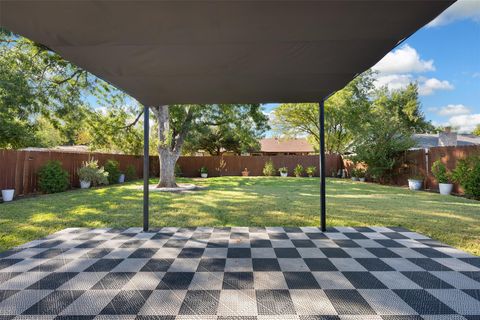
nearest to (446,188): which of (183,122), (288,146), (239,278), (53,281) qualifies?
(239,278)

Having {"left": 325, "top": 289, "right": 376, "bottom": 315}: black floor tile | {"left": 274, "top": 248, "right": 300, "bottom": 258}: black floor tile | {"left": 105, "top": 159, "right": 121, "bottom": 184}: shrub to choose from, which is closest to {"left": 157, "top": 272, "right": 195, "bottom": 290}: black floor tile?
{"left": 274, "top": 248, "right": 300, "bottom": 258}: black floor tile

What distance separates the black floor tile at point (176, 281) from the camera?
81.2 inches

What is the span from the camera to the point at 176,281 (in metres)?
2.16

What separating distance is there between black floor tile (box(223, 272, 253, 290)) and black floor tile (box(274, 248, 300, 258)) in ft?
1.92

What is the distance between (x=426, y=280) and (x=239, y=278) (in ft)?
5.21

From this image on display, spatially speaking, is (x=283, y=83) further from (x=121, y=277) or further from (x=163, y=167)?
(x=163, y=167)

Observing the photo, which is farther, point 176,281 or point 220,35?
point 176,281

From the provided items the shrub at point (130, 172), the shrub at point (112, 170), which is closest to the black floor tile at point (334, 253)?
the shrub at point (112, 170)

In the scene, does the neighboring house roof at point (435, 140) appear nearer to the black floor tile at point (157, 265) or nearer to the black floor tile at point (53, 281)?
the black floor tile at point (157, 265)

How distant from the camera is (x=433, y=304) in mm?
1800

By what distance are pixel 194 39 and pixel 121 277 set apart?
2125mm

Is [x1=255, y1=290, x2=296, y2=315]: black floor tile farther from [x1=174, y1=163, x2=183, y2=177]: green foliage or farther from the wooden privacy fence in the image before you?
[x1=174, y1=163, x2=183, y2=177]: green foliage

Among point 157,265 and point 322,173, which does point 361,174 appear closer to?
point 322,173

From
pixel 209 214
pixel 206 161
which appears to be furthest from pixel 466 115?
pixel 209 214
